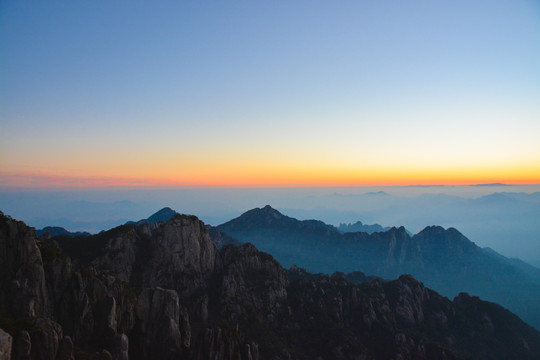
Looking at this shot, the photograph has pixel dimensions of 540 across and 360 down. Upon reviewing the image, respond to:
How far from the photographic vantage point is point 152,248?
382 feet

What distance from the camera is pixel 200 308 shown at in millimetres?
101688

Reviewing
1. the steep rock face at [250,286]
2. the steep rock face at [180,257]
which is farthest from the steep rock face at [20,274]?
the steep rock face at [250,286]

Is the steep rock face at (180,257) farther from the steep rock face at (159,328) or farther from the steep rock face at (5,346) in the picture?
the steep rock face at (5,346)

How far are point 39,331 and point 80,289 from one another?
82.7ft

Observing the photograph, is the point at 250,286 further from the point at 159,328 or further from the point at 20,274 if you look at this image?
the point at 20,274

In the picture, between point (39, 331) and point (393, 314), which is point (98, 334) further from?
point (393, 314)

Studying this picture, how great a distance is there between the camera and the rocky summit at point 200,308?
2200 inches

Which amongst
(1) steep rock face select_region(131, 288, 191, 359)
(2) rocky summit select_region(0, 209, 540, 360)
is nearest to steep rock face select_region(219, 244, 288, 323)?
(2) rocky summit select_region(0, 209, 540, 360)

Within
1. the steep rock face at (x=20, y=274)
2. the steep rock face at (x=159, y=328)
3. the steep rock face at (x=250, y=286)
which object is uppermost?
the steep rock face at (x=20, y=274)

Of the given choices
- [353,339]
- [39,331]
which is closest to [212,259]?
[353,339]

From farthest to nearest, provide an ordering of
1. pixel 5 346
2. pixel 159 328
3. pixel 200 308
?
pixel 200 308 < pixel 159 328 < pixel 5 346

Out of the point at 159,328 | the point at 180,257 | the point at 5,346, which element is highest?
the point at 5,346

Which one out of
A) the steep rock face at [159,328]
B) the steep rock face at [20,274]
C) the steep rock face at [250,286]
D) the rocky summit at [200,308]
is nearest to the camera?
the steep rock face at [20,274]

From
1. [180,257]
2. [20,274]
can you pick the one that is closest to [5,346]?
[20,274]
